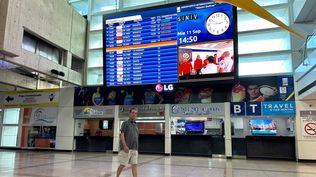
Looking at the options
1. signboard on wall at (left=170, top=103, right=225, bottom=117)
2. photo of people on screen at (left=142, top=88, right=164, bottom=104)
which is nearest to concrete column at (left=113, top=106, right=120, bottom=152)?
photo of people on screen at (left=142, top=88, right=164, bottom=104)

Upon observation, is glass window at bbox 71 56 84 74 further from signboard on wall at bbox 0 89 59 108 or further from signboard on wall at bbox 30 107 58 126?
signboard on wall at bbox 30 107 58 126

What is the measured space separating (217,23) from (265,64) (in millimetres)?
3934

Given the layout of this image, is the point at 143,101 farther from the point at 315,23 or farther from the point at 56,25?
the point at 315,23

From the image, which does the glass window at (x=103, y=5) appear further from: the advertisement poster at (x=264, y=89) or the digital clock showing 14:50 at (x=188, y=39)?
the advertisement poster at (x=264, y=89)

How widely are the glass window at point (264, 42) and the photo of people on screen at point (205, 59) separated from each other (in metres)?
3.34

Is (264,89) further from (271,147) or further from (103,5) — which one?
(103,5)

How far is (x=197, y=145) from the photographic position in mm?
11469

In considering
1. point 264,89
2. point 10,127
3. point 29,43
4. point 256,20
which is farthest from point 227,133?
point 10,127

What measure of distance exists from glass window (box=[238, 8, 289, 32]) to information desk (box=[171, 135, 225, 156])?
525 centimetres

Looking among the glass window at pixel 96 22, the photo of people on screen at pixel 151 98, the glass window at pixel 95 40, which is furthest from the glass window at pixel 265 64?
the glass window at pixel 96 22

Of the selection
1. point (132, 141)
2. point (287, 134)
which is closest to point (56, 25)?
point (132, 141)

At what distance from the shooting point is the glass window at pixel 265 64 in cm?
1154

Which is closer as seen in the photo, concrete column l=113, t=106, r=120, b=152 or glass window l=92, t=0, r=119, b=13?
concrete column l=113, t=106, r=120, b=152

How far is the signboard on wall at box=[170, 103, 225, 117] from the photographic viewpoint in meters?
11.2
